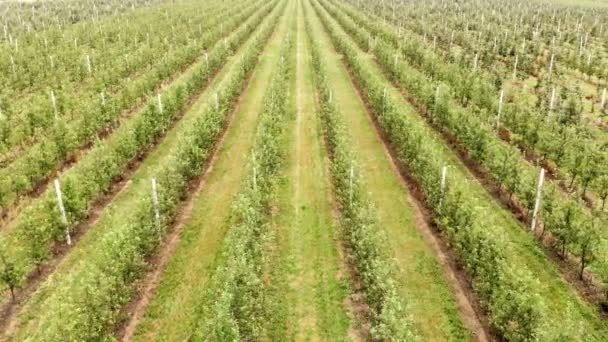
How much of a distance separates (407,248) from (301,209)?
4719 millimetres

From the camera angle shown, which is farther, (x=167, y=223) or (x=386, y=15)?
(x=386, y=15)

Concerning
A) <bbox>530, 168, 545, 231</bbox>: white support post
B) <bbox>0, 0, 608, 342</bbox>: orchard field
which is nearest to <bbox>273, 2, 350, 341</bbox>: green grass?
<bbox>0, 0, 608, 342</bbox>: orchard field

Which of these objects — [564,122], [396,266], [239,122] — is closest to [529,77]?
[564,122]

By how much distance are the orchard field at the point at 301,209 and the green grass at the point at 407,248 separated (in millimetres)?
89

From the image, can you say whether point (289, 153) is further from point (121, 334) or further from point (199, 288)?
point (121, 334)

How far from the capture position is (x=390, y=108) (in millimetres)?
28641

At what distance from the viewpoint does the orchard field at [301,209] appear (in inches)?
599

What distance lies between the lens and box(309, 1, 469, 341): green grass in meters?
16.0

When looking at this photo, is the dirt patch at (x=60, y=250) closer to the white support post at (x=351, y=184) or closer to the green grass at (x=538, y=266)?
the white support post at (x=351, y=184)

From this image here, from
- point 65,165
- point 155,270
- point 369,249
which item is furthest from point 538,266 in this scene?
point 65,165

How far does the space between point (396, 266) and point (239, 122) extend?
16.7 m

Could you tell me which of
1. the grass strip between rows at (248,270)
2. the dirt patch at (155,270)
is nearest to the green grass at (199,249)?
→ the dirt patch at (155,270)

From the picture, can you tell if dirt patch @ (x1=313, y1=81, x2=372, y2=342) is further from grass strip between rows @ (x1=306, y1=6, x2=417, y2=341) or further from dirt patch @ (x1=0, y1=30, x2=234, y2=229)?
dirt patch @ (x1=0, y1=30, x2=234, y2=229)

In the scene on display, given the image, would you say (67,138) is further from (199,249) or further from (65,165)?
(199,249)
